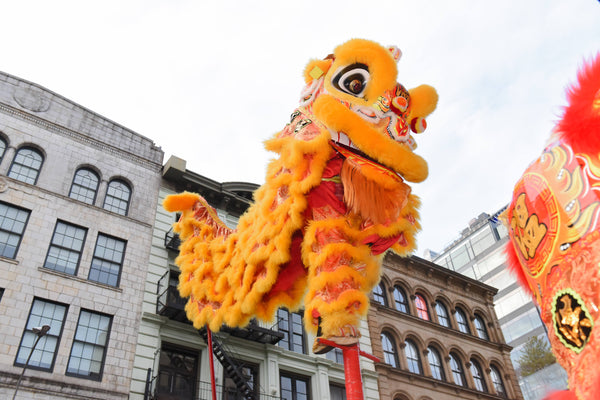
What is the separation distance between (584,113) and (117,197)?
16.1 meters

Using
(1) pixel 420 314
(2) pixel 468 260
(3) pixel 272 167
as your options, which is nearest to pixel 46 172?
(3) pixel 272 167

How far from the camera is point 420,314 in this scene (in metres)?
23.2

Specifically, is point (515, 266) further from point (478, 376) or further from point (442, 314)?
point (478, 376)

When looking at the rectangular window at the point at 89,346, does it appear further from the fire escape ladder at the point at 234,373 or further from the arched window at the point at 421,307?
the arched window at the point at 421,307

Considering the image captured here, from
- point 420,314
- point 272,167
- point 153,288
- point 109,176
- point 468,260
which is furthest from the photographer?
point 468,260

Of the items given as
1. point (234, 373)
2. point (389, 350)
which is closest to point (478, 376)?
point (389, 350)

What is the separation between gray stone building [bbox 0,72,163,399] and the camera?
1252 cm

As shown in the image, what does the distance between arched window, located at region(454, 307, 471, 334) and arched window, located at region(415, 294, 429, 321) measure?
1.94 meters

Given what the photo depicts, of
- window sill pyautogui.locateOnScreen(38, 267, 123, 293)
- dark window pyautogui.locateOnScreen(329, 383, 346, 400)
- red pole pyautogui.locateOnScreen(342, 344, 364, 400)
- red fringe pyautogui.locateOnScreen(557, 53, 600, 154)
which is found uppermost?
window sill pyautogui.locateOnScreen(38, 267, 123, 293)

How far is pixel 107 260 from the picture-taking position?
15.2 m

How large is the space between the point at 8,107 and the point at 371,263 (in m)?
14.8

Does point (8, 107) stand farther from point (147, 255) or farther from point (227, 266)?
point (227, 266)

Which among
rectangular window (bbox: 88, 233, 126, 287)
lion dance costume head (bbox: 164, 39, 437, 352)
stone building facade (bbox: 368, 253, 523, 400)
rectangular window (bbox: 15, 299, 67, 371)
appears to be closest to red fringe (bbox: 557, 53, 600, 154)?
lion dance costume head (bbox: 164, 39, 437, 352)

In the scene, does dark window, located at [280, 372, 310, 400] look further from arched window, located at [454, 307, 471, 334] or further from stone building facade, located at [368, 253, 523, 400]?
arched window, located at [454, 307, 471, 334]
